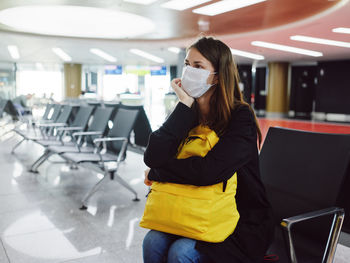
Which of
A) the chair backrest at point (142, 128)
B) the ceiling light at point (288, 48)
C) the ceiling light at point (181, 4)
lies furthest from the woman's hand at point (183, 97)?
the ceiling light at point (288, 48)

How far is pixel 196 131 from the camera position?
57.4 inches

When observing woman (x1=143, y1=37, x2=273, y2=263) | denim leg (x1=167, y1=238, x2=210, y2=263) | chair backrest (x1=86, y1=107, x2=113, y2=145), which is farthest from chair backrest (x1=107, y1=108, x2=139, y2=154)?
denim leg (x1=167, y1=238, x2=210, y2=263)

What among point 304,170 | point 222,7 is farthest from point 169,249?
point 222,7

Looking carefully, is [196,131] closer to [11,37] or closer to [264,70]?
[11,37]

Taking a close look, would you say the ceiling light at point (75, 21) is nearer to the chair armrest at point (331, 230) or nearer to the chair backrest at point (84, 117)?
the chair backrest at point (84, 117)

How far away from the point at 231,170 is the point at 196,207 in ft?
0.64

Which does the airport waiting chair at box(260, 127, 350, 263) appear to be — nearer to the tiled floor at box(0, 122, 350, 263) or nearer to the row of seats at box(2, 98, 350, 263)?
the row of seats at box(2, 98, 350, 263)

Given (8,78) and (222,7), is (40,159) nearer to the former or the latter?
(222,7)

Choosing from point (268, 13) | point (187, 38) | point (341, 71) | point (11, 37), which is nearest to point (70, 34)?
point (11, 37)

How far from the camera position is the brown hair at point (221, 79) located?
144cm

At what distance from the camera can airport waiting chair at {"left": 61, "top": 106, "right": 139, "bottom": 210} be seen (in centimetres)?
347

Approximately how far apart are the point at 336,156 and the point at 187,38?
38.9 feet

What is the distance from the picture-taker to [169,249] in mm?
1335

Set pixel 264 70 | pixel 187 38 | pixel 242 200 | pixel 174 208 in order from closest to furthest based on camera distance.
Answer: pixel 174 208 < pixel 242 200 < pixel 187 38 < pixel 264 70
